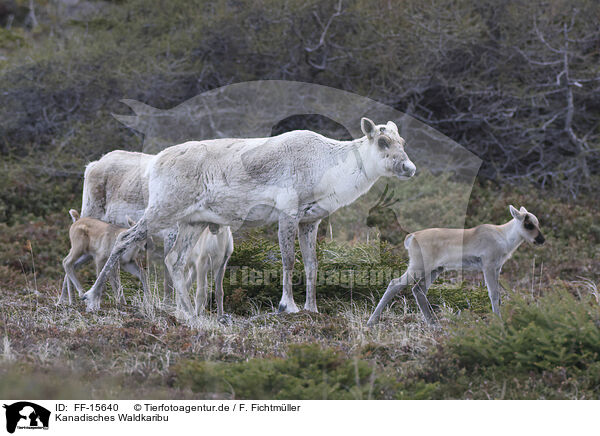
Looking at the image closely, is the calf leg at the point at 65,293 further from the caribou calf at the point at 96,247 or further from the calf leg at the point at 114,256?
the calf leg at the point at 114,256

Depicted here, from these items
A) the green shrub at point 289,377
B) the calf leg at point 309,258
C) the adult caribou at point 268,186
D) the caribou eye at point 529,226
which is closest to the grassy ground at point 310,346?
the green shrub at point 289,377

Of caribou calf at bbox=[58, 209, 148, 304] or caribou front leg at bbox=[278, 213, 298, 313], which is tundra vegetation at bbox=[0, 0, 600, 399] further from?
caribou calf at bbox=[58, 209, 148, 304]

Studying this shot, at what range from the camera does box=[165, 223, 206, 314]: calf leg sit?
354 inches

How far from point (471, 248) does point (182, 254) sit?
138 inches

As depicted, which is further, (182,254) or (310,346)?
(182,254)

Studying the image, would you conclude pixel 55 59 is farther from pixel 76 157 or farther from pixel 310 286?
pixel 310 286

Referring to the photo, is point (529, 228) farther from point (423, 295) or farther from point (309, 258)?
point (309, 258)

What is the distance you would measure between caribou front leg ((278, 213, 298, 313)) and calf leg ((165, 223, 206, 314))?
1.16 metres

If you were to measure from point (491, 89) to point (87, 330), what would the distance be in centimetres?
1281

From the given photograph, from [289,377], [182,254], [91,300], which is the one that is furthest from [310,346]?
[91,300]

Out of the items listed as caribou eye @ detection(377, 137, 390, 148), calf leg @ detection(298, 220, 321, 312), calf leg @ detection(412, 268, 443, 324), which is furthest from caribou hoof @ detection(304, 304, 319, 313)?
caribou eye @ detection(377, 137, 390, 148)

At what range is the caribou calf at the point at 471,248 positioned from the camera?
25.9 feet

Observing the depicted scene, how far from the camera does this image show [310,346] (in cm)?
617

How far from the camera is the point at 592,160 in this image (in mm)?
17719
